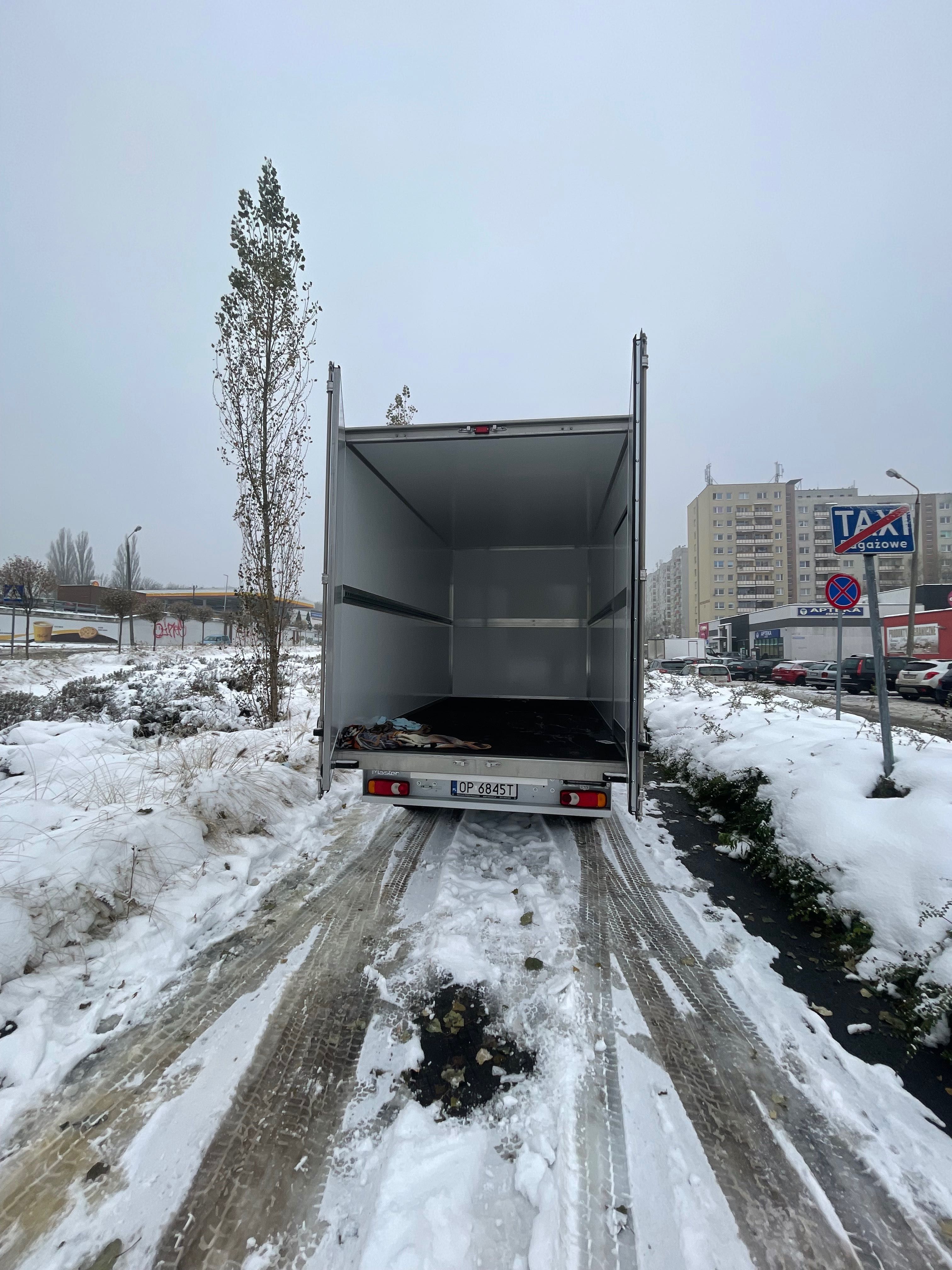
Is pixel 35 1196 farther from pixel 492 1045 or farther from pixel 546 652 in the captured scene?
pixel 546 652

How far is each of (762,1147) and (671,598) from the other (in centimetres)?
9902

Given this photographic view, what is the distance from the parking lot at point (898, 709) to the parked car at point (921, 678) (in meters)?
0.30

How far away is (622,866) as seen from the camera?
3799 mm

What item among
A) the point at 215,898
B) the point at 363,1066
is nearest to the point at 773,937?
the point at 363,1066

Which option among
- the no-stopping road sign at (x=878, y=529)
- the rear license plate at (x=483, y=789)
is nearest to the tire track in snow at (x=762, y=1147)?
the rear license plate at (x=483, y=789)

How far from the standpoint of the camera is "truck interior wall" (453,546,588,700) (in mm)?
7750

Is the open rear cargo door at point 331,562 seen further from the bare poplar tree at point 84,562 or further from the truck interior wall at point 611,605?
the bare poplar tree at point 84,562

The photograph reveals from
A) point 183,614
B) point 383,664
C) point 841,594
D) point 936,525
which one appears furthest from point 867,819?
point 936,525

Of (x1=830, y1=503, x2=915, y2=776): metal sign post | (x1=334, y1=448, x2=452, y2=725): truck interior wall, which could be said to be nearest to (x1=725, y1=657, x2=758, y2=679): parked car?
(x1=830, y1=503, x2=915, y2=776): metal sign post

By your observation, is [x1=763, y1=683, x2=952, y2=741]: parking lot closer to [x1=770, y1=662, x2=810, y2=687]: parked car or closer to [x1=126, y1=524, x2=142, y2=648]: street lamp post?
[x1=770, y1=662, x2=810, y2=687]: parked car

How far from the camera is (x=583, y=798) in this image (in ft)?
11.3

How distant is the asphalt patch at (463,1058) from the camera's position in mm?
1852

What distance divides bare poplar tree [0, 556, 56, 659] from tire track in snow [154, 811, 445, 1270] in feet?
66.0

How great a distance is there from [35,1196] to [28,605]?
71.3 feet
